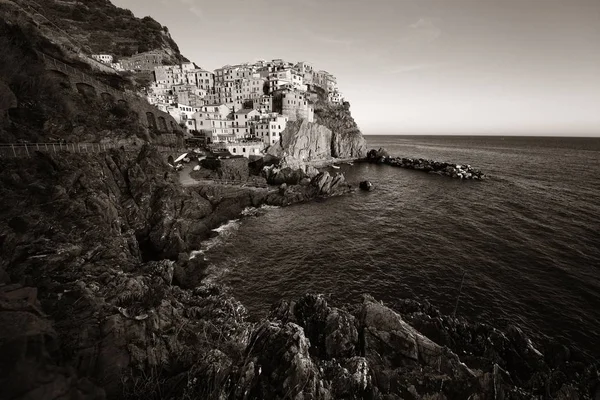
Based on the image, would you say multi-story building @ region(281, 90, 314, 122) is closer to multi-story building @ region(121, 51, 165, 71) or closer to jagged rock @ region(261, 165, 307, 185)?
jagged rock @ region(261, 165, 307, 185)

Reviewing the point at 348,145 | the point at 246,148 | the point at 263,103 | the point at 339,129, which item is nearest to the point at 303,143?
the point at 263,103

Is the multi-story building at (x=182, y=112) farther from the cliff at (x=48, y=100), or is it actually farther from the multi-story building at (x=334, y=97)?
the multi-story building at (x=334, y=97)

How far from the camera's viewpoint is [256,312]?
75.3 ft

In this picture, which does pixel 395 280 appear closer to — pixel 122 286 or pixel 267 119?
pixel 122 286

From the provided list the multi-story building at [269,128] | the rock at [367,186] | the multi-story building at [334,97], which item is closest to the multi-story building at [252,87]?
the multi-story building at [269,128]

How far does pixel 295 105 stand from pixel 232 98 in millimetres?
26796

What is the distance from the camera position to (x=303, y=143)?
90375mm

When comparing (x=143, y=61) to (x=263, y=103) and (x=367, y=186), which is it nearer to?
(x=263, y=103)

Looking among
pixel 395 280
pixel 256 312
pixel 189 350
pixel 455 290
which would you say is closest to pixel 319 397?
pixel 189 350

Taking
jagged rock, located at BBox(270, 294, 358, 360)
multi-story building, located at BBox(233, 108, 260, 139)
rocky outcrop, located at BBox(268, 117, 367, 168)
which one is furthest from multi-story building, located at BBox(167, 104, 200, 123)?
jagged rock, located at BBox(270, 294, 358, 360)

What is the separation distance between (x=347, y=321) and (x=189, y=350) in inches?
397

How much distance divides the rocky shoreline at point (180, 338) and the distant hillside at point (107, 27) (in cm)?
12300

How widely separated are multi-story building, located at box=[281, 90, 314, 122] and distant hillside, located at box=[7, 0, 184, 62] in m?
69.7

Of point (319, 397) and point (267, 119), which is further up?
point (267, 119)
